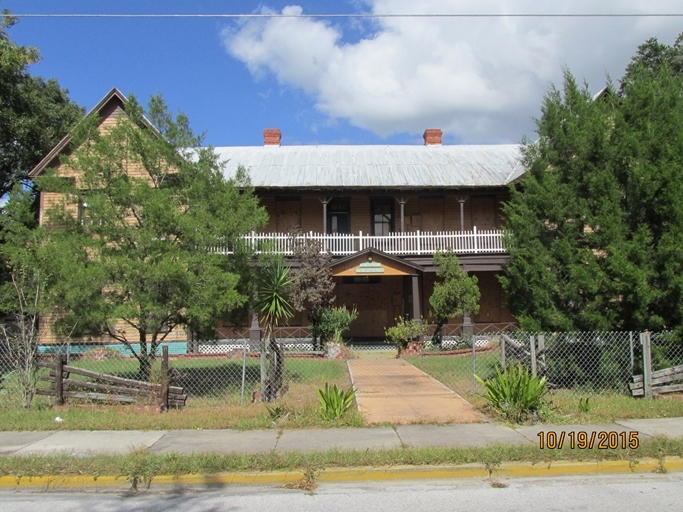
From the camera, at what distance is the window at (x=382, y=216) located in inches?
931

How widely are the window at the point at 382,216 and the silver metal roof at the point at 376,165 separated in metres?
1.39

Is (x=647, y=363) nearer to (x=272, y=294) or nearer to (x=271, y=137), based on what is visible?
(x=272, y=294)

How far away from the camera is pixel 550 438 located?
22.5 feet

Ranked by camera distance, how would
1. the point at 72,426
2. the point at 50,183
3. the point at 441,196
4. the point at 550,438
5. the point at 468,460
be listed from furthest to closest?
the point at 441,196, the point at 50,183, the point at 72,426, the point at 550,438, the point at 468,460

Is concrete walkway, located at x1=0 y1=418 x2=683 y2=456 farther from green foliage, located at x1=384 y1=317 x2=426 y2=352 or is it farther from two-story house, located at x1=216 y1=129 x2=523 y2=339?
two-story house, located at x1=216 y1=129 x2=523 y2=339

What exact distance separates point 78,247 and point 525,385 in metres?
8.27

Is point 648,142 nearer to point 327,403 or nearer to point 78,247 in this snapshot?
point 327,403

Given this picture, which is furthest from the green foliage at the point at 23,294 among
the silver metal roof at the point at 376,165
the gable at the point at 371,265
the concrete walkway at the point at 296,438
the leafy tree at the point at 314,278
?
the silver metal roof at the point at 376,165

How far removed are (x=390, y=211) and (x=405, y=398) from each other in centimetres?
1442

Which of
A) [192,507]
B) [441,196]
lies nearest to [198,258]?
[192,507]

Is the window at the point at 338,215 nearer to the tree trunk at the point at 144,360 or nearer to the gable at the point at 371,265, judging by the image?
the gable at the point at 371,265

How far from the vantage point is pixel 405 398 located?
401 inches

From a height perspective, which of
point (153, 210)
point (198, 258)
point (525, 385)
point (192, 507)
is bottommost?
point (192, 507)

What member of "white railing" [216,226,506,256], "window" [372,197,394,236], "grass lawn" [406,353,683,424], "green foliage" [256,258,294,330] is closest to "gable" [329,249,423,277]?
"white railing" [216,226,506,256]
